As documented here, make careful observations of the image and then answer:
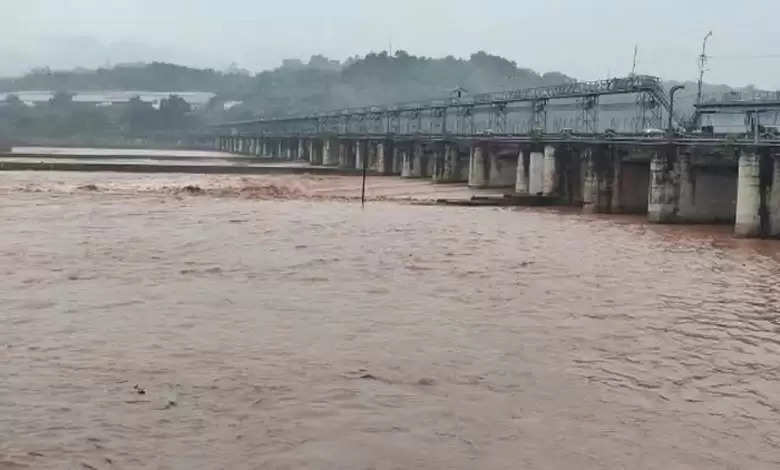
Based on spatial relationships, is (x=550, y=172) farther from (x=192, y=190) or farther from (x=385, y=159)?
(x=385, y=159)

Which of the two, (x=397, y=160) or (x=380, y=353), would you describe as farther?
(x=397, y=160)

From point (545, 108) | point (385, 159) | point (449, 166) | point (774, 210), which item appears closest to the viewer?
point (774, 210)

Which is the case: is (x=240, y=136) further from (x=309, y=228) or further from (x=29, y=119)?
(x=309, y=228)

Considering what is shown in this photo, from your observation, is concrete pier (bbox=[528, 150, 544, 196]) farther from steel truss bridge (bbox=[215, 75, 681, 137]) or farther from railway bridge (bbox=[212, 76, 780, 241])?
steel truss bridge (bbox=[215, 75, 681, 137])

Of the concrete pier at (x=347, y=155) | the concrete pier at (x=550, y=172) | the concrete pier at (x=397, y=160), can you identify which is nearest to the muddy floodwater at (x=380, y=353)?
the concrete pier at (x=550, y=172)

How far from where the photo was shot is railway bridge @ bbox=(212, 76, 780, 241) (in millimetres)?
37094

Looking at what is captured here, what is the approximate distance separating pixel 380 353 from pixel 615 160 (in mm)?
35996

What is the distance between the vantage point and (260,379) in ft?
43.1

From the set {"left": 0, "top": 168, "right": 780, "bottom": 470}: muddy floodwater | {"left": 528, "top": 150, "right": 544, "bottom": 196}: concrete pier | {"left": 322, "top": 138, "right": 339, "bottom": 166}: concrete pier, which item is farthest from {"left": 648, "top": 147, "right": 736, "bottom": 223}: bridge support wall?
{"left": 322, "top": 138, "right": 339, "bottom": 166}: concrete pier

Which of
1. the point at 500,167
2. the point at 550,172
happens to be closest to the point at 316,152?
the point at 500,167

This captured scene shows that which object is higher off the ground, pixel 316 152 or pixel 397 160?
pixel 316 152

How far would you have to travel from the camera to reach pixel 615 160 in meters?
48.1

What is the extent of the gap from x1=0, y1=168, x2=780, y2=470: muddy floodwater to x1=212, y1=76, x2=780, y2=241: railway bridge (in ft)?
20.9

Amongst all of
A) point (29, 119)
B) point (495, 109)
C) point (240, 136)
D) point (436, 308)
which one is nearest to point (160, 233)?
point (436, 308)
